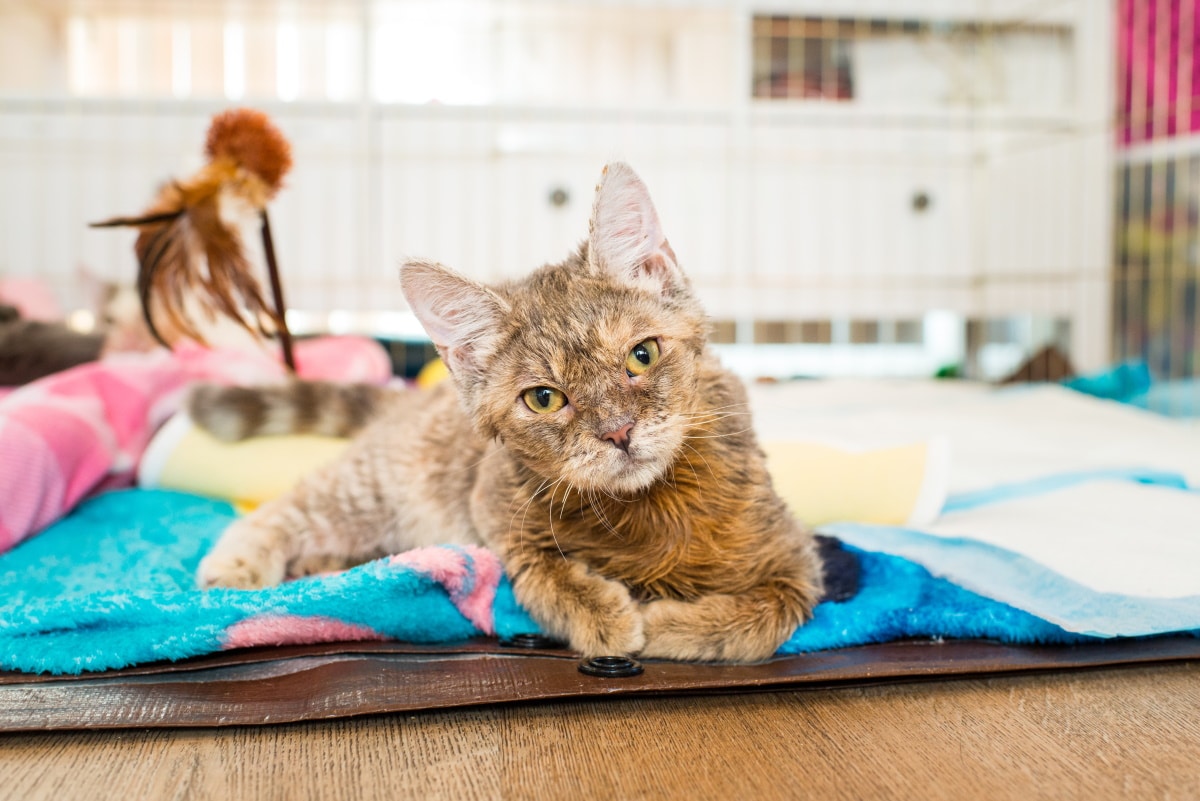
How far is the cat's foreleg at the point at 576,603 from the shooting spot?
91cm

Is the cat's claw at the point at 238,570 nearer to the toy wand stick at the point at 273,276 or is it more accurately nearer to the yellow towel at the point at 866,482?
the toy wand stick at the point at 273,276

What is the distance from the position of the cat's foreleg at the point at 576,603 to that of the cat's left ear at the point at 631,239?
0.32m

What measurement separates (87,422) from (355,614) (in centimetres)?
89

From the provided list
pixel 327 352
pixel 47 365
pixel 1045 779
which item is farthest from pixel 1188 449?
pixel 47 365

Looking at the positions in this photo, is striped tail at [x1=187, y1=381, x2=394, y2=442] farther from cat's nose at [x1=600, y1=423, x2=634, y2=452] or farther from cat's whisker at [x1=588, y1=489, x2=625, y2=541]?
cat's nose at [x1=600, y1=423, x2=634, y2=452]

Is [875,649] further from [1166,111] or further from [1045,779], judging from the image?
[1166,111]

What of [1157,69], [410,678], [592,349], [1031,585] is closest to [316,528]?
[410,678]

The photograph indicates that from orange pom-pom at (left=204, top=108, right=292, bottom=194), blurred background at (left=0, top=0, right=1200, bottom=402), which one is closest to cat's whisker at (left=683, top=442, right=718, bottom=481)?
orange pom-pom at (left=204, top=108, right=292, bottom=194)

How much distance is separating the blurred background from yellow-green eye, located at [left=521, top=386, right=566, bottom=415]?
7.14 ft

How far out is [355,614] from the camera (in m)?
0.94

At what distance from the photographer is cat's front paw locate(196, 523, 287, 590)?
114cm

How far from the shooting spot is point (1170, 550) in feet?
3.47

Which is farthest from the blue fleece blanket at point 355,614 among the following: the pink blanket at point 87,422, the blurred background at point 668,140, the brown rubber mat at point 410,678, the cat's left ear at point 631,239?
the blurred background at point 668,140

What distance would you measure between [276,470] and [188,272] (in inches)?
14.6
